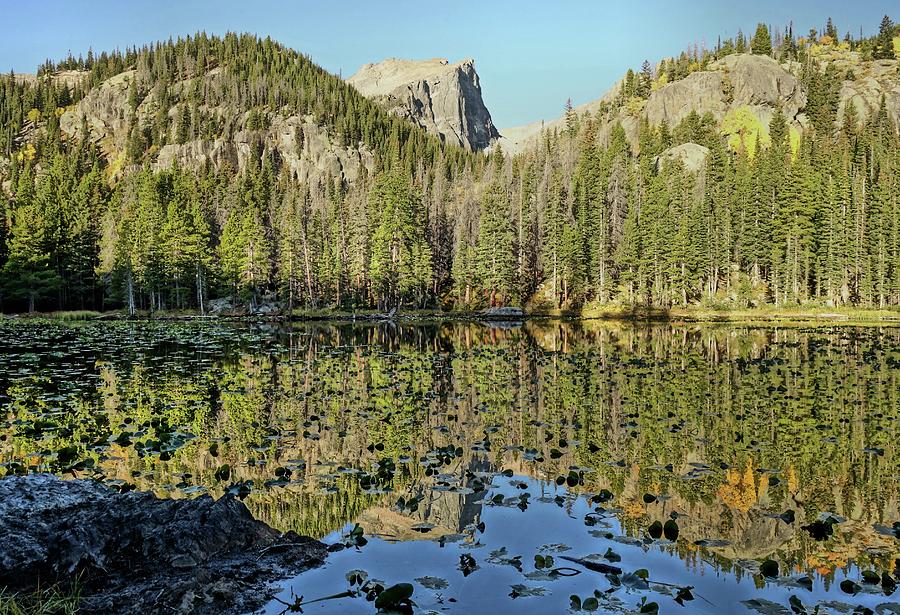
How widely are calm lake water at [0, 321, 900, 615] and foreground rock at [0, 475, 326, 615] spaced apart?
593 millimetres

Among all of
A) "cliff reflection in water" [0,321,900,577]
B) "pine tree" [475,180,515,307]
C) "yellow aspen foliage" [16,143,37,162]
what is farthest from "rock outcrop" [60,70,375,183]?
"cliff reflection in water" [0,321,900,577]

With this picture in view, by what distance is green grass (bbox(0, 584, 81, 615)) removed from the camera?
478cm

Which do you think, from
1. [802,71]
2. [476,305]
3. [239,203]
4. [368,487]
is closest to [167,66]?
[239,203]

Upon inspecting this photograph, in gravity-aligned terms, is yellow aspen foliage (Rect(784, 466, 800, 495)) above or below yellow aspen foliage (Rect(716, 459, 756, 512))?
below

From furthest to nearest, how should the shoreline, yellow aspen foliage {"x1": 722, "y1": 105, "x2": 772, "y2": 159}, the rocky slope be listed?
the rocky slope
yellow aspen foliage {"x1": 722, "y1": 105, "x2": 772, "y2": 159}
the shoreline

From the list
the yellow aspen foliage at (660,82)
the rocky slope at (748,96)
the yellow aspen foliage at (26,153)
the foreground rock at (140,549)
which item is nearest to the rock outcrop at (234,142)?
the yellow aspen foliage at (26,153)

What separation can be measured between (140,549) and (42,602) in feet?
4.36

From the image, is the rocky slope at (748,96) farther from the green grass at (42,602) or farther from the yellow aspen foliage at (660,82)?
the green grass at (42,602)

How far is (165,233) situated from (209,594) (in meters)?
86.0

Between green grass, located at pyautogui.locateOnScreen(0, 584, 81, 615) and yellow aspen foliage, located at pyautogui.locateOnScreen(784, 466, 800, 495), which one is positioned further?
yellow aspen foliage, located at pyautogui.locateOnScreen(784, 466, 800, 495)

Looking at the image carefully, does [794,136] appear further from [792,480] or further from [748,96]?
[792,480]

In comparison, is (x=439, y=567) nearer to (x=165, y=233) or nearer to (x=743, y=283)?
(x=743, y=283)

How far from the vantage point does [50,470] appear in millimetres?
9812

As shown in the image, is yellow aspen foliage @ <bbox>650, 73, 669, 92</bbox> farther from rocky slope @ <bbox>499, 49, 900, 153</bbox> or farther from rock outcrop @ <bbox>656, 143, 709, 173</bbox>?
rock outcrop @ <bbox>656, 143, 709, 173</bbox>
